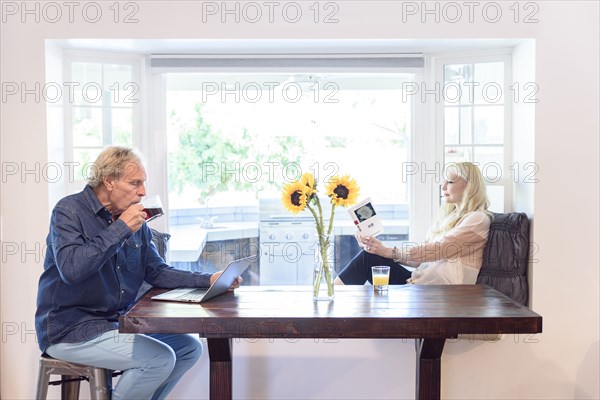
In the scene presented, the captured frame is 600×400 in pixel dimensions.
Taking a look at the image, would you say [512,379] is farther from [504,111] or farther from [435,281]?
[504,111]

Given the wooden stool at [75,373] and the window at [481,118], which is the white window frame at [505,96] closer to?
the window at [481,118]

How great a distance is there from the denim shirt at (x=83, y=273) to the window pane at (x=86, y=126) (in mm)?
1035

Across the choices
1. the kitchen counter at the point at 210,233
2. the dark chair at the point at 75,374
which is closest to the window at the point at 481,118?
the kitchen counter at the point at 210,233

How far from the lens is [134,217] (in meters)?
2.65

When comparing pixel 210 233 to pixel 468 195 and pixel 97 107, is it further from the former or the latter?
pixel 468 195

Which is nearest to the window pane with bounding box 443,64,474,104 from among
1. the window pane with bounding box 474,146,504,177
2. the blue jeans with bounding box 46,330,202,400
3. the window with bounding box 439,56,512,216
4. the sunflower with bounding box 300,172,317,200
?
the window with bounding box 439,56,512,216

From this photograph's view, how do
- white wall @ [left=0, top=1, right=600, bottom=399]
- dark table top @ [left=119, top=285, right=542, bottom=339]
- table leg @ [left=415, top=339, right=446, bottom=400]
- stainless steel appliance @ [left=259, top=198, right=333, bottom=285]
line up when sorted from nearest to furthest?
dark table top @ [left=119, top=285, right=542, bottom=339], table leg @ [left=415, top=339, right=446, bottom=400], white wall @ [left=0, top=1, right=600, bottom=399], stainless steel appliance @ [left=259, top=198, right=333, bottom=285]

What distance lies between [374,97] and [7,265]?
2.23 metres

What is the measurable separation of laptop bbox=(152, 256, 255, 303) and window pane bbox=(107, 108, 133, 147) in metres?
1.24

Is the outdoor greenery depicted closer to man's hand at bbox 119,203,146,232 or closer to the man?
the man

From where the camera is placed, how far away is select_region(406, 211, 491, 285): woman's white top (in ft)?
11.4

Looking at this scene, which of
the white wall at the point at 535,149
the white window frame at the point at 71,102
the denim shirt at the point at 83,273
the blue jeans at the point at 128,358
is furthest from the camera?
the white window frame at the point at 71,102

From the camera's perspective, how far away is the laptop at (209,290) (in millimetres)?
2703

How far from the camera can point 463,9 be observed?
11.3 ft
